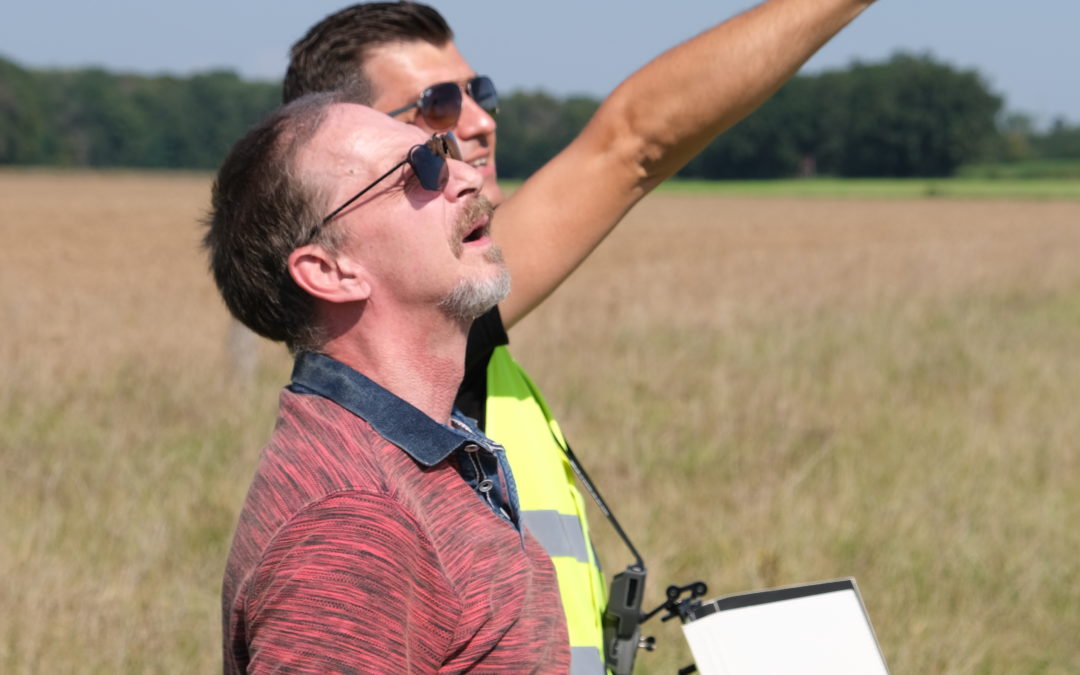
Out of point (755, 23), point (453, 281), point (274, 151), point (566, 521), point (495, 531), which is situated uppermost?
point (755, 23)

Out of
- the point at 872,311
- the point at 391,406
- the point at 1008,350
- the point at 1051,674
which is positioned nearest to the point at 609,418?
the point at 1051,674

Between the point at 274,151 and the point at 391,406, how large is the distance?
0.39 metres

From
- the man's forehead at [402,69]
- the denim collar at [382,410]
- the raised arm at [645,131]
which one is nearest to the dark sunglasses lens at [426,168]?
the denim collar at [382,410]

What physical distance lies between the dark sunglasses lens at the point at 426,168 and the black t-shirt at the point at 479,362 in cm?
36

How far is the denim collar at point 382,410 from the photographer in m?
1.32

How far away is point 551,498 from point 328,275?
1.72ft

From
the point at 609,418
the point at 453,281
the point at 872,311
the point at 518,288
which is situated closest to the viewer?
the point at 453,281

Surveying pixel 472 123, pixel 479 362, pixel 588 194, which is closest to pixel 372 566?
pixel 479 362

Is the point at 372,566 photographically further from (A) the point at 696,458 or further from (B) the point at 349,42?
(A) the point at 696,458

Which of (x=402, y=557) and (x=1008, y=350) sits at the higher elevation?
(x=402, y=557)

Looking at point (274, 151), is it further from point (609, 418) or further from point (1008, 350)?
point (1008, 350)

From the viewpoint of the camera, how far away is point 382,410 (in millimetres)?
1369

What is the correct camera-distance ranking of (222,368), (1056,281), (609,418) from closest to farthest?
(609,418)
(222,368)
(1056,281)

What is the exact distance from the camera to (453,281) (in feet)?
4.86
